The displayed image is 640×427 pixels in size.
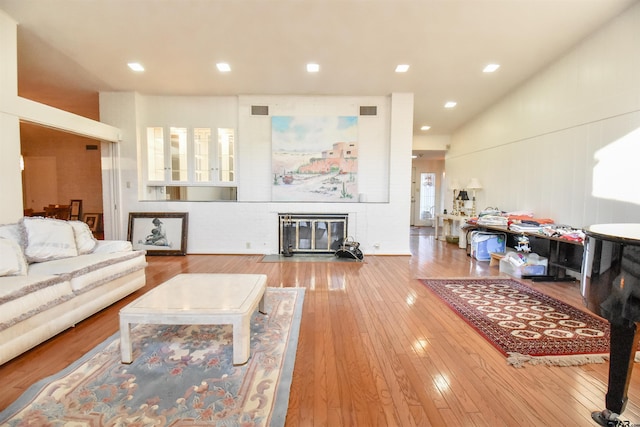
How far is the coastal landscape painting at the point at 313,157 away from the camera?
5.32 meters

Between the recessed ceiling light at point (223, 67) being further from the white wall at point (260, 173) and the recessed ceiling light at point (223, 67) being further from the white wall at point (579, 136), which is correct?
the white wall at point (579, 136)

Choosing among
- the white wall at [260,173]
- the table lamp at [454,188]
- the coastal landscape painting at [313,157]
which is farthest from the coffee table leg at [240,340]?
the table lamp at [454,188]

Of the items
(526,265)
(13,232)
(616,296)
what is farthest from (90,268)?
(526,265)

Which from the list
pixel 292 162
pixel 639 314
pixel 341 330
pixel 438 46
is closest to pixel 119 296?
pixel 341 330

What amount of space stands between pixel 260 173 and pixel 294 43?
2.44 metres

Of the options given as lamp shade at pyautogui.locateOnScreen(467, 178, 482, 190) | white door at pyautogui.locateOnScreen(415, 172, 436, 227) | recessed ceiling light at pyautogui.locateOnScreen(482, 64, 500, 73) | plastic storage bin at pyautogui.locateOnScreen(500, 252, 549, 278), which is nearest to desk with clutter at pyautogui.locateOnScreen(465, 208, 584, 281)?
plastic storage bin at pyautogui.locateOnScreen(500, 252, 549, 278)

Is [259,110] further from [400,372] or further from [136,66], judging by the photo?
[400,372]

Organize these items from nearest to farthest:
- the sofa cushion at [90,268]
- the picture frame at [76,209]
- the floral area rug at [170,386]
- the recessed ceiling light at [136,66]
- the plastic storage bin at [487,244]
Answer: the floral area rug at [170,386] → the sofa cushion at [90,268] → the recessed ceiling light at [136,66] → the plastic storage bin at [487,244] → the picture frame at [76,209]

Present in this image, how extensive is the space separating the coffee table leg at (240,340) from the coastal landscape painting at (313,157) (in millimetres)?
3717

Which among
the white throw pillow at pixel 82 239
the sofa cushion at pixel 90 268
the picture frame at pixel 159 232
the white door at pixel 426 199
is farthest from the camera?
the white door at pixel 426 199

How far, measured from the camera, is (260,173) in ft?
17.8

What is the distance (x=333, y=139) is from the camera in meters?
5.34

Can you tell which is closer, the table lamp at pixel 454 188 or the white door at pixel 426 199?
the table lamp at pixel 454 188

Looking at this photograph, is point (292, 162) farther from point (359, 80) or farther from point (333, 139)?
point (359, 80)
